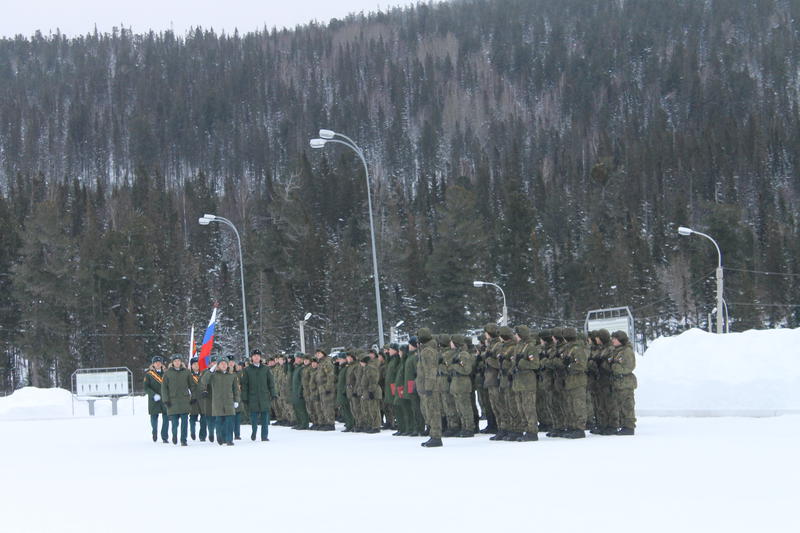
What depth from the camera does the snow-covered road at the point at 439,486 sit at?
8.38m

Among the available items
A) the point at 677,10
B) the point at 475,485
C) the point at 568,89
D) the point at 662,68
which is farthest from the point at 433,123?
the point at 475,485

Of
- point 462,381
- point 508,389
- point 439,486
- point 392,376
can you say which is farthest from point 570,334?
point 439,486

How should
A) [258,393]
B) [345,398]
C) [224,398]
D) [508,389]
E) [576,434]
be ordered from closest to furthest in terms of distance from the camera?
[576,434]
[508,389]
[224,398]
[258,393]
[345,398]

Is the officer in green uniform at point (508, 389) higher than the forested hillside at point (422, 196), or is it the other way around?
the forested hillside at point (422, 196)

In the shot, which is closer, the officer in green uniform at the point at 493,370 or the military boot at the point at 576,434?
the military boot at the point at 576,434

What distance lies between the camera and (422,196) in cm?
12394

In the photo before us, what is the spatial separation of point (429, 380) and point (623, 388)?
3116 mm

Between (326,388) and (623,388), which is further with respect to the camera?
(326,388)

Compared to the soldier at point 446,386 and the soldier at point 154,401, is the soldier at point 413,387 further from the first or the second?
the soldier at point 154,401

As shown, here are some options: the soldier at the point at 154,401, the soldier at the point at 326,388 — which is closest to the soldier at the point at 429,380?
the soldier at the point at 326,388

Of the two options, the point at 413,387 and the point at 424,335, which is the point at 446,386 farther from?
the point at 413,387

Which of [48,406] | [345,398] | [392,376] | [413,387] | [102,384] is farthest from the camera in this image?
[102,384]

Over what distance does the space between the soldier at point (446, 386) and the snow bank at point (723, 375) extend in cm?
561

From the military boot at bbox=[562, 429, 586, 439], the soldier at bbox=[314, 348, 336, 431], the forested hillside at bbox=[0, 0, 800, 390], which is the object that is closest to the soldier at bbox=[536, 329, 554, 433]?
the military boot at bbox=[562, 429, 586, 439]
